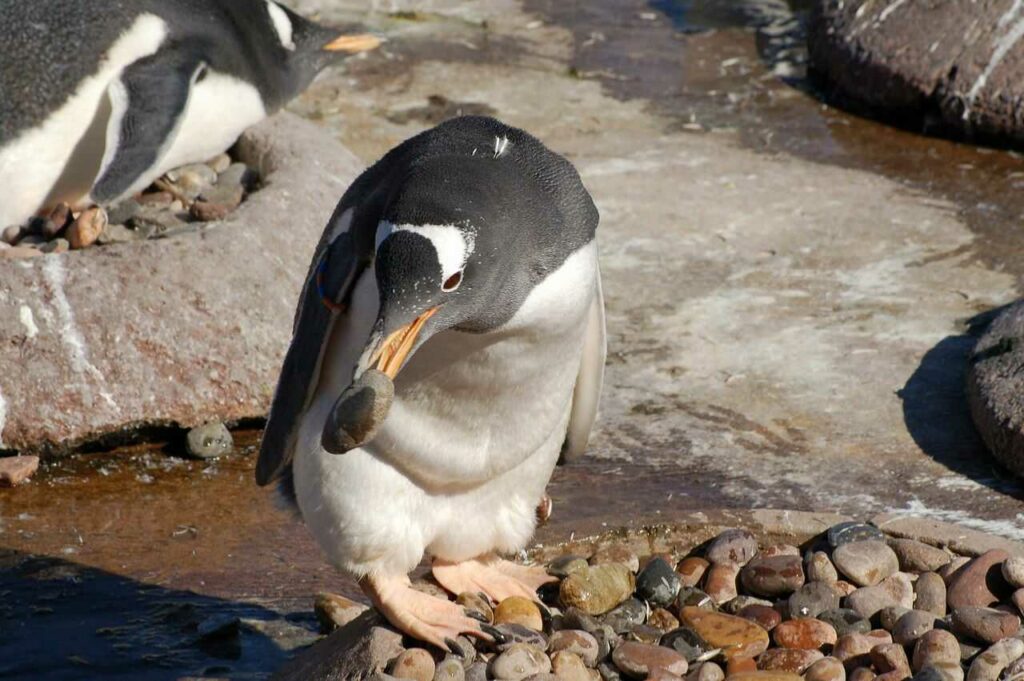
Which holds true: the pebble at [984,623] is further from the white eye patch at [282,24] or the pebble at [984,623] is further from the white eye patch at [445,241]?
the white eye patch at [282,24]

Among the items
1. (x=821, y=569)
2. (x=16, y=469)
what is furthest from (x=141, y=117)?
(x=821, y=569)

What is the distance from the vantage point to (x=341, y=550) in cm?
306

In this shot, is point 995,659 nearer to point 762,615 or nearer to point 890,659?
point 890,659

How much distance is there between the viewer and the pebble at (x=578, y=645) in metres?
2.81

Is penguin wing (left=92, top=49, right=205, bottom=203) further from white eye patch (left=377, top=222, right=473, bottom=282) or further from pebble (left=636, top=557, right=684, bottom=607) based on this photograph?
white eye patch (left=377, top=222, right=473, bottom=282)

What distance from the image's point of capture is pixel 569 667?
2.74 m

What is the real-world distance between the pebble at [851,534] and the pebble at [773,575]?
88mm

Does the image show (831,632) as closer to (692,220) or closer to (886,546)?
(886,546)

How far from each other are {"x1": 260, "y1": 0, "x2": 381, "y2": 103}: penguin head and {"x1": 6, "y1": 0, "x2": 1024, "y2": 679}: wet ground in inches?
30.9

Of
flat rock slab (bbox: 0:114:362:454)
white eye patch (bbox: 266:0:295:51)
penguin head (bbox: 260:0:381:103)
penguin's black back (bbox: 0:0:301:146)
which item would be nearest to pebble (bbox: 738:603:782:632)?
flat rock slab (bbox: 0:114:362:454)

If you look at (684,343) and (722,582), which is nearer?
(722,582)

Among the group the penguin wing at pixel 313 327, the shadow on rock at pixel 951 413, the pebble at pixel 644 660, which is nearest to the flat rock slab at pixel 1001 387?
the shadow on rock at pixel 951 413

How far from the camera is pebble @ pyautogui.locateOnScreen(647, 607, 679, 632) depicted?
300cm

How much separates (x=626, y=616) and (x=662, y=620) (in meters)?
0.08
